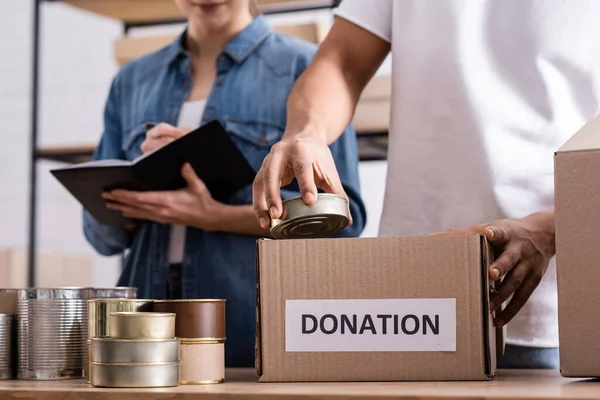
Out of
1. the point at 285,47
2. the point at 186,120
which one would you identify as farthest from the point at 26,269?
the point at 285,47

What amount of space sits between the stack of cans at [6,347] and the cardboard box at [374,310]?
0.92 ft

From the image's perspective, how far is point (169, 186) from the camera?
5.62 ft

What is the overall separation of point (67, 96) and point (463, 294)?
11.9 feet

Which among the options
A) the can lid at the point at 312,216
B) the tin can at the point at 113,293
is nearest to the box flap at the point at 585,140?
the can lid at the point at 312,216

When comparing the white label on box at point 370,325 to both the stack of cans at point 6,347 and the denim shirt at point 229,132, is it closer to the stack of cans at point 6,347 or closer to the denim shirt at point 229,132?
the stack of cans at point 6,347

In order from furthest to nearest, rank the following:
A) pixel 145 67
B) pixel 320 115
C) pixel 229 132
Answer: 1. pixel 145 67
2. pixel 229 132
3. pixel 320 115

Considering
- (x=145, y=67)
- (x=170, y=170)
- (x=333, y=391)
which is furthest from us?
(x=145, y=67)

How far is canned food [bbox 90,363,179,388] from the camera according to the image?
0.85 m

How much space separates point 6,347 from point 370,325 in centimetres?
40

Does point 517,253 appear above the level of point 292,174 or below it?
below

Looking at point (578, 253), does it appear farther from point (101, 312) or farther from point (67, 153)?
point (67, 153)

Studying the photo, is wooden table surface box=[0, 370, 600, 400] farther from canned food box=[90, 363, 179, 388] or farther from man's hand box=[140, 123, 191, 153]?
man's hand box=[140, 123, 191, 153]

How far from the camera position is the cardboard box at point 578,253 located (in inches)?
33.6

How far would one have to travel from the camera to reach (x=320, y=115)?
1287mm
